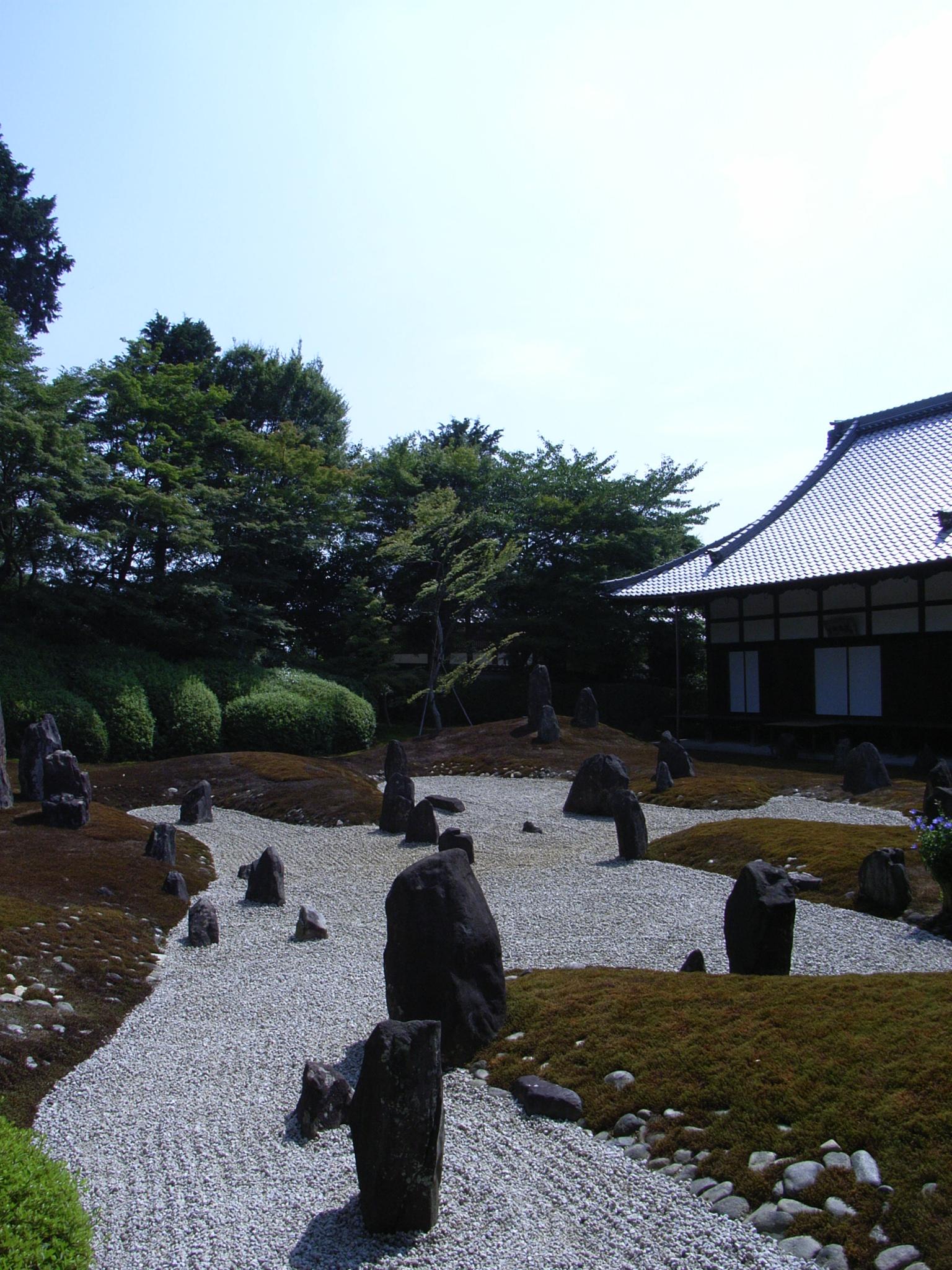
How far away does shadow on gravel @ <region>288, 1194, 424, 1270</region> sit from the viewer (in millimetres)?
3641

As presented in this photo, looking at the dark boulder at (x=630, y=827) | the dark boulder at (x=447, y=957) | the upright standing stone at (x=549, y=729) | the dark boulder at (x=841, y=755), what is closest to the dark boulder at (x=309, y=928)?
the dark boulder at (x=447, y=957)

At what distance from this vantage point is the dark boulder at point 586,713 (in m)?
22.2

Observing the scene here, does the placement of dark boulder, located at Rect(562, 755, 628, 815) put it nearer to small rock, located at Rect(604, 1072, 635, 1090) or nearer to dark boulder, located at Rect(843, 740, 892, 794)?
dark boulder, located at Rect(843, 740, 892, 794)

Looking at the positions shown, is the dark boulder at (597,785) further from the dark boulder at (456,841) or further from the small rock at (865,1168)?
the small rock at (865,1168)

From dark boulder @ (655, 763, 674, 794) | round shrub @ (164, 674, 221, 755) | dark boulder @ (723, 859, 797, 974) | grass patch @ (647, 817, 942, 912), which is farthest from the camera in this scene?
round shrub @ (164, 674, 221, 755)

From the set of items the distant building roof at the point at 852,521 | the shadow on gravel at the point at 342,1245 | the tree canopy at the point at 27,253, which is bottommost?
the shadow on gravel at the point at 342,1245

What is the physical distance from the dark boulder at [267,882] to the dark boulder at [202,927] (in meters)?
1.31

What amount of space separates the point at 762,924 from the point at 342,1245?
11.6 feet

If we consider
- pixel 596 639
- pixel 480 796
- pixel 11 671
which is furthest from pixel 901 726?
pixel 11 671

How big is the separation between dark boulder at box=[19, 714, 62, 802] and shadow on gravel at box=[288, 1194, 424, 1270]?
10.6 meters

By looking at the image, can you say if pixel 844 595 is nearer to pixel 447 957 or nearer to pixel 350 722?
pixel 350 722

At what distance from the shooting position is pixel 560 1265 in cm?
353

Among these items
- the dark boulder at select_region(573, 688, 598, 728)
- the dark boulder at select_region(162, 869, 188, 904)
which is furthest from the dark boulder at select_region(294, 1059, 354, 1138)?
the dark boulder at select_region(573, 688, 598, 728)

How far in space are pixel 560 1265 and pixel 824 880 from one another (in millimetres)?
6189
